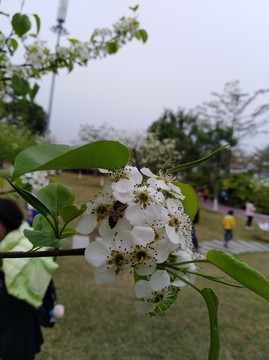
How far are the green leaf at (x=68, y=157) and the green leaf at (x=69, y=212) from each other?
7cm

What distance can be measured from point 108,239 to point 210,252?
12cm

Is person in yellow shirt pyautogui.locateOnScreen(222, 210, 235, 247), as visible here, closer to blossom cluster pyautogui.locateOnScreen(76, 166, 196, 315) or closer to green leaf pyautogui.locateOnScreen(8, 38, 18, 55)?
green leaf pyautogui.locateOnScreen(8, 38, 18, 55)

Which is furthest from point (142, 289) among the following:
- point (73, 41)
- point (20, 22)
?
point (73, 41)

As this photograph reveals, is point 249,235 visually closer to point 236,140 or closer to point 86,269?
point 86,269

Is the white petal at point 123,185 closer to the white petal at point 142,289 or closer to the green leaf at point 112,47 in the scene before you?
the white petal at point 142,289

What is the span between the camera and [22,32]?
3.39ft

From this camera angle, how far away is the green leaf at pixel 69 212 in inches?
18.2

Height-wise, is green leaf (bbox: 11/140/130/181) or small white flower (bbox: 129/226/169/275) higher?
green leaf (bbox: 11/140/130/181)

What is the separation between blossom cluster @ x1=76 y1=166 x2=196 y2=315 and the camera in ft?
1.35

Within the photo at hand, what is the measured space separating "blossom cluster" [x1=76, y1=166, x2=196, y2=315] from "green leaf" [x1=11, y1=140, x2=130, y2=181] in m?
0.02

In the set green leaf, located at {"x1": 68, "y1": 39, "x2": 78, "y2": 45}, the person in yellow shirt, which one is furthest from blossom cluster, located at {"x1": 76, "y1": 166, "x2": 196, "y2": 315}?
the person in yellow shirt

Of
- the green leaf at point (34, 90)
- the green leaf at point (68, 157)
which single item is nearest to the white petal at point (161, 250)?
the green leaf at point (68, 157)

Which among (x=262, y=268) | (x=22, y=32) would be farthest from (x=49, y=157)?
(x=262, y=268)

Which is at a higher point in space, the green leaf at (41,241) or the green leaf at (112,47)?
the green leaf at (112,47)
